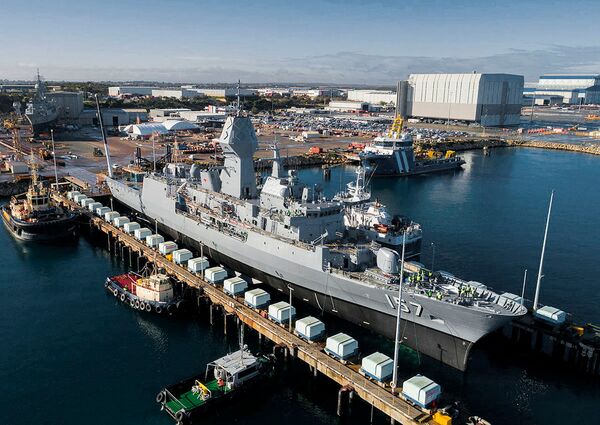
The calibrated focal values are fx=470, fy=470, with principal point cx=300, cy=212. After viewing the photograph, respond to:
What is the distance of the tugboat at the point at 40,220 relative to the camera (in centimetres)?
4378

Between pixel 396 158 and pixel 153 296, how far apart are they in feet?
204

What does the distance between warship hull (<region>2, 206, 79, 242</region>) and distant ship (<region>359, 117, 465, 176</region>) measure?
167 ft

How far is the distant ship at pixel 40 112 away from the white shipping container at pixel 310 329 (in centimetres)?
9463

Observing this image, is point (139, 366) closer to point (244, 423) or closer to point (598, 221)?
point (244, 423)

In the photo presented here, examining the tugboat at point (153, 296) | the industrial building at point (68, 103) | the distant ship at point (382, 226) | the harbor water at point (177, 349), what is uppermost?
the industrial building at point (68, 103)

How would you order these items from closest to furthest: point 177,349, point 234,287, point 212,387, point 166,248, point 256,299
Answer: point 212,387 < point 177,349 < point 256,299 < point 234,287 < point 166,248

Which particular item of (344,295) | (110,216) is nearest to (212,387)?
(344,295)

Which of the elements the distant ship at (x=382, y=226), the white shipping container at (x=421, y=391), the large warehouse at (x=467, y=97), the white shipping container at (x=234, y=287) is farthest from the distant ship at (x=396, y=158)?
the large warehouse at (x=467, y=97)

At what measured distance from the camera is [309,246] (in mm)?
30109

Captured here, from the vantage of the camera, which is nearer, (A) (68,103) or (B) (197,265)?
(B) (197,265)

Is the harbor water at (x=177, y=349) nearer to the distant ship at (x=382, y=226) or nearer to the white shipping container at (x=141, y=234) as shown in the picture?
the white shipping container at (x=141, y=234)

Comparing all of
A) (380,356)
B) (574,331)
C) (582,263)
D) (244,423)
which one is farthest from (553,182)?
(244,423)

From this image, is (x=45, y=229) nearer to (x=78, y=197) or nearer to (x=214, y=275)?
(x=78, y=197)

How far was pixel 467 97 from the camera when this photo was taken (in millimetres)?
156500
